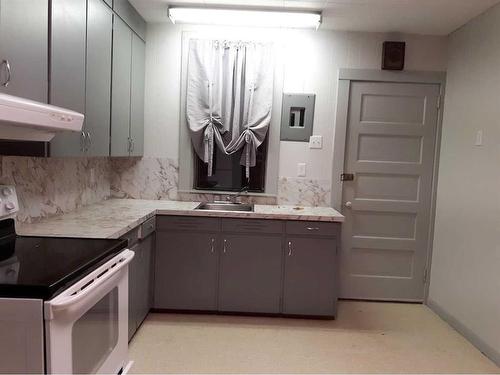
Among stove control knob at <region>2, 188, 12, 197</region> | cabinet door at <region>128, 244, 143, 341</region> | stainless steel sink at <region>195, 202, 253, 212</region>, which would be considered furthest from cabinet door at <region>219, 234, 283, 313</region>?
stove control knob at <region>2, 188, 12, 197</region>

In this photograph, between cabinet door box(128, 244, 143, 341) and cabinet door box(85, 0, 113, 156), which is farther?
cabinet door box(128, 244, 143, 341)

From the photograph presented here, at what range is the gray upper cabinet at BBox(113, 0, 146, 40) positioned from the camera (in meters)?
2.79

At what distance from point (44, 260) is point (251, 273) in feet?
5.97

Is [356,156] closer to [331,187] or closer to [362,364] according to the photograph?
[331,187]

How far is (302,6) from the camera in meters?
2.99

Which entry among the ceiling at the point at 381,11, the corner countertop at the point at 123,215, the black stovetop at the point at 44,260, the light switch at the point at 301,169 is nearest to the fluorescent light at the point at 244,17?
the ceiling at the point at 381,11

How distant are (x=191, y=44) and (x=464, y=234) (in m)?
2.77

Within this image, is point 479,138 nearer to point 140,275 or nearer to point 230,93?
point 230,93

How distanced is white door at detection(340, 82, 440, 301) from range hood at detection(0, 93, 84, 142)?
2598 mm

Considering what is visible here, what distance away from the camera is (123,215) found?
2.76 m

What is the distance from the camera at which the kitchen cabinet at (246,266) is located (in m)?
3.11

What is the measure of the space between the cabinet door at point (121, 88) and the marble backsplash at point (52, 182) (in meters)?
0.37

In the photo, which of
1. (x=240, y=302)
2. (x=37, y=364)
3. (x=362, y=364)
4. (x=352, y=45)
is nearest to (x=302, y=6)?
(x=352, y=45)

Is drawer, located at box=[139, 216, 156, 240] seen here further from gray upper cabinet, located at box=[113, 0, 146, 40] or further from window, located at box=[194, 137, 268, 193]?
gray upper cabinet, located at box=[113, 0, 146, 40]
